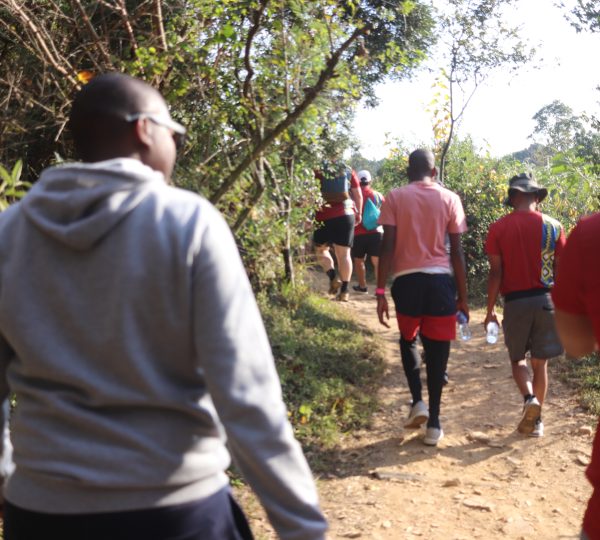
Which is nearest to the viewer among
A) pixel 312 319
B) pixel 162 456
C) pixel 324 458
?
pixel 162 456

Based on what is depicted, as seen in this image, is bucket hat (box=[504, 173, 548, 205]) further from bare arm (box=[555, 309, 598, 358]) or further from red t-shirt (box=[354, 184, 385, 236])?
red t-shirt (box=[354, 184, 385, 236])

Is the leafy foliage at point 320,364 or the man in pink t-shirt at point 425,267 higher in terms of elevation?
the man in pink t-shirt at point 425,267

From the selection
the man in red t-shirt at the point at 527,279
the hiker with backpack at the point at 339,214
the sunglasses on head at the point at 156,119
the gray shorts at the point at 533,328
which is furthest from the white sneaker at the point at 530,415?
the sunglasses on head at the point at 156,119

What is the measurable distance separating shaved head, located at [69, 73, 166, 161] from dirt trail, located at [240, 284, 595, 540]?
3.15 m

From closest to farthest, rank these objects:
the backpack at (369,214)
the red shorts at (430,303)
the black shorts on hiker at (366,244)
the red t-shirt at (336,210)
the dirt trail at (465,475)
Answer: the dirt trail at (465,475), the red shorts at (430,303), the red t-shirt at (336,210), the backpack at (369,214), the black shorts on hiker at (366,244)

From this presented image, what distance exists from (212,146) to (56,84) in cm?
123

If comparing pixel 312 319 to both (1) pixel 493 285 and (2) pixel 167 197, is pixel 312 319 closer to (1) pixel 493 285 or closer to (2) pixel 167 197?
(1) pixel 493 285

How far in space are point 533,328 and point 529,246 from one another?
616 mm

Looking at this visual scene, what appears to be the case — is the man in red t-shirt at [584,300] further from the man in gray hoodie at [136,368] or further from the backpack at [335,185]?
the backpack at [335,185]

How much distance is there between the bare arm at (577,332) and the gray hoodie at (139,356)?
92 centimetres

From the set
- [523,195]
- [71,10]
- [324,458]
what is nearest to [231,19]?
[71,10]

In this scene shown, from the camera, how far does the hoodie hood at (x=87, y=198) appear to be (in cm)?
170

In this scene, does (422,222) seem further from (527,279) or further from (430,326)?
(527,279)

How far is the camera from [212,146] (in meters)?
6.40
